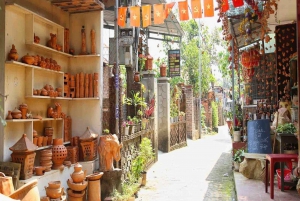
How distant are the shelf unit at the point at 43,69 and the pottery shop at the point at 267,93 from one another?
263cm

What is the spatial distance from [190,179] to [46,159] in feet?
11.9

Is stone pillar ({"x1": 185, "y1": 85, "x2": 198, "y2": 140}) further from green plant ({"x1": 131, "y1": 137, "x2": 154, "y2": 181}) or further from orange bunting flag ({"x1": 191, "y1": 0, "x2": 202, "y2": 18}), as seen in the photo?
orange bunting flag ({"x1": 191, "y1": 0, "x2": 202, "y2": 18})

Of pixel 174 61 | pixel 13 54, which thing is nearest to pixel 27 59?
pixel 13 54

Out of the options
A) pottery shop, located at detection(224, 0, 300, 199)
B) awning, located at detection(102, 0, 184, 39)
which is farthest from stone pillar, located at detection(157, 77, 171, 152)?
pottery shop, located at detection(224, 0, 300, 199)

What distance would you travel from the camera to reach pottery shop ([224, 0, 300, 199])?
14.7 feet

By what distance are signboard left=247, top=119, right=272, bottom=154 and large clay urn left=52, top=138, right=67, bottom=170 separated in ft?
9.65

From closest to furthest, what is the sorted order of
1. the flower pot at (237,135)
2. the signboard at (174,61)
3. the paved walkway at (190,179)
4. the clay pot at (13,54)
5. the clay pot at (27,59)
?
the clay pot at (13,54) < the clay pot at (27,59) < the paved walkway at (190,179) < the flower pot at (237,135) < the signboard at (174,61)

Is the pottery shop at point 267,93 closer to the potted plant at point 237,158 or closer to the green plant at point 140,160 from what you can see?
the potted plant at point 237,158

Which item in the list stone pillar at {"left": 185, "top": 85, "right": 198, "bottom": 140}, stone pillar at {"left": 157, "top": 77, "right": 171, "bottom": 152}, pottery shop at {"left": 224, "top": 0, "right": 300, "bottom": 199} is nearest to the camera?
pottery shop at {"left": 224, "top": 0, "right": 300, "bottom": 199}

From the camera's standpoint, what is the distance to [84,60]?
5.22 meters

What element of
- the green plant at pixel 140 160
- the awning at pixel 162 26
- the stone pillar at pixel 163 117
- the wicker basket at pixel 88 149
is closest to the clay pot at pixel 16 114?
the wicker basket at pixel 88 149

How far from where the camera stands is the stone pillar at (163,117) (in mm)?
10547

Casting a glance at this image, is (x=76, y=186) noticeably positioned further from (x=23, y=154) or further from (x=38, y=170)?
(x=23, y=154)

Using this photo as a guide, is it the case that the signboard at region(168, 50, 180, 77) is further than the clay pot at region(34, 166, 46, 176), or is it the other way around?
the signboard at region(168, 50, 180, 77)
